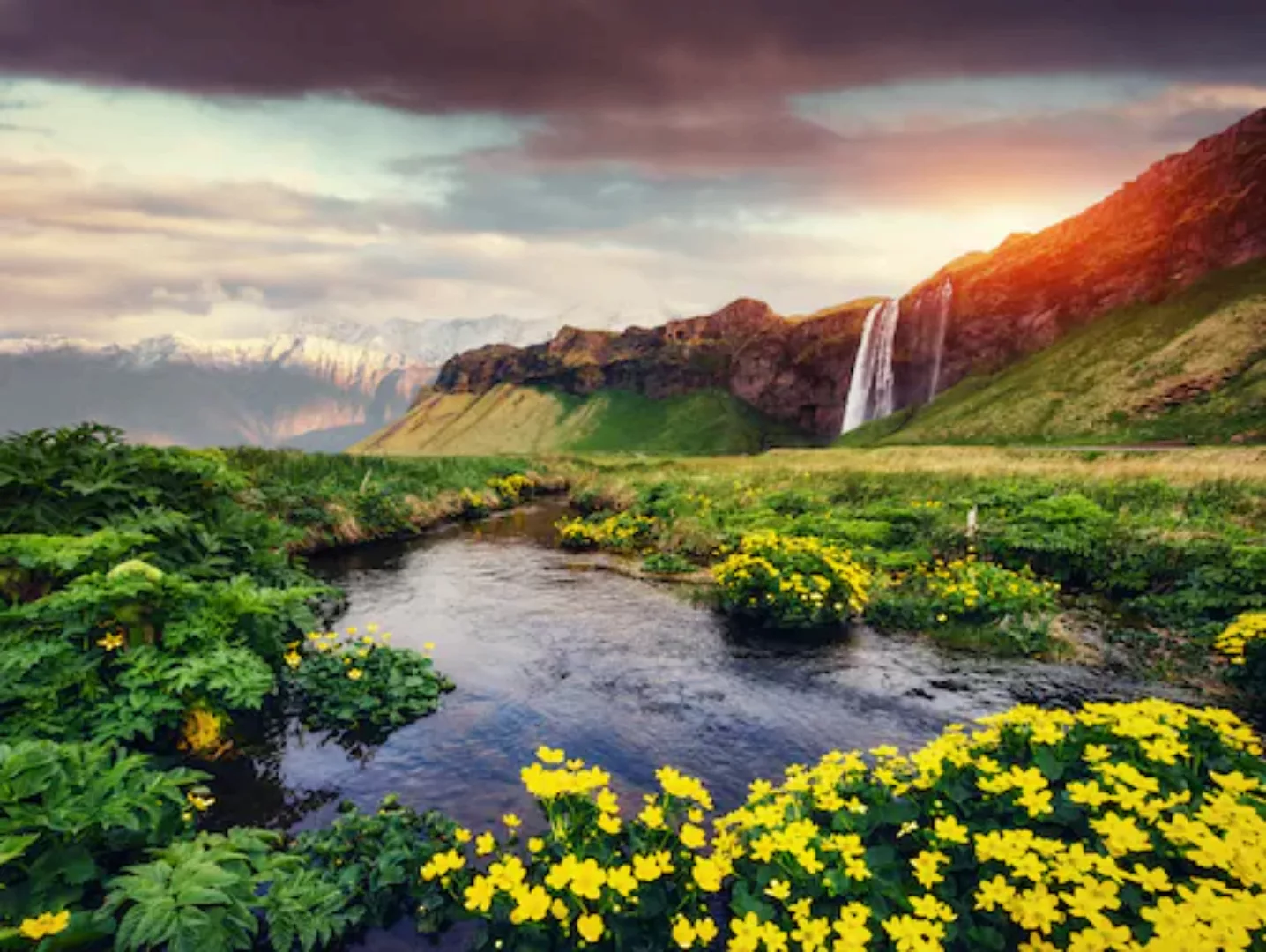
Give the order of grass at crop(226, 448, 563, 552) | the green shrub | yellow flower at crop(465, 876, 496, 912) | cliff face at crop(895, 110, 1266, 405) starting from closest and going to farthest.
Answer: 1. yellow flower at crop(465, 876, 496, 912)
2. the green shrub
3. grass at crop(226, 448, 563, 552)
4. cliff face at crop(895, 110, 1266, 405)

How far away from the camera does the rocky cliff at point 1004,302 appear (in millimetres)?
86375

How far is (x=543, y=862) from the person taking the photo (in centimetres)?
471

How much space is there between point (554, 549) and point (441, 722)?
13.8 m

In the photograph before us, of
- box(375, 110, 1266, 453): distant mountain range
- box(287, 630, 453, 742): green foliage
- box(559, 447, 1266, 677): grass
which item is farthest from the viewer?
box(375, 110, 1266, 453): distant mountain range

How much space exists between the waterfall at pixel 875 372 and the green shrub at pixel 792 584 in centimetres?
10625

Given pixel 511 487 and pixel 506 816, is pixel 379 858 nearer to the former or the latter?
pixel 506 816

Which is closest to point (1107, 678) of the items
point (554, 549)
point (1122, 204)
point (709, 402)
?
point (554, 549)

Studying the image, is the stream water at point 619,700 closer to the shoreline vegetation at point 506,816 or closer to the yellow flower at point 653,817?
the shoreline vegetation at point 506,816

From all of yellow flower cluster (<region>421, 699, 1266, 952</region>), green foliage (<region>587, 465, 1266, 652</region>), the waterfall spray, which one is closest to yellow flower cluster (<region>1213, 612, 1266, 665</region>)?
green foliage (<region>587, 465, 1266, 652</region>)

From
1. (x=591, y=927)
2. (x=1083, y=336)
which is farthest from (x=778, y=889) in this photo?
(x=1083, y=336)

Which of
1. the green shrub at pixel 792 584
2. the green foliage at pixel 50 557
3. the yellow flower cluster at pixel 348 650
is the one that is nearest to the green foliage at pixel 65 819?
the green foliage at pixel 50 557

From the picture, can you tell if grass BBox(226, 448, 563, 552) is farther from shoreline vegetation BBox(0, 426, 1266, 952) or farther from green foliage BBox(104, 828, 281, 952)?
green foliage BBox(104, 828, 281, 952)

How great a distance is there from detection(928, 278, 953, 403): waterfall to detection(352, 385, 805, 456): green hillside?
112 ft

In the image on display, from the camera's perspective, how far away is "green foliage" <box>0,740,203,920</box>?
3809 millimetres
